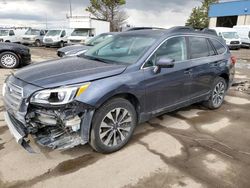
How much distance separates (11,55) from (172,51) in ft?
26.0

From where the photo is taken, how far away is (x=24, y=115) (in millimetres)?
2877

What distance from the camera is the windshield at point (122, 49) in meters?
3.63

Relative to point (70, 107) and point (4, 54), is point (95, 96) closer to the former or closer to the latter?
point (70, 107)

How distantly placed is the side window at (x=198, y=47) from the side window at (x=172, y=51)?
0.72 ft

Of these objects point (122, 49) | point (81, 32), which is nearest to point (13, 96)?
point (122, 49)

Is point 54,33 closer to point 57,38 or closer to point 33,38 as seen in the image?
point 57,38

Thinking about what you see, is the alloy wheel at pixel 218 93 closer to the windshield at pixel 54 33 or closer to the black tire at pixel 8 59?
the black tire at pixel 8 59

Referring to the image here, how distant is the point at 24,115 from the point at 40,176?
2.43 feet

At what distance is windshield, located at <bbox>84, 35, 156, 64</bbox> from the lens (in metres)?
3.63

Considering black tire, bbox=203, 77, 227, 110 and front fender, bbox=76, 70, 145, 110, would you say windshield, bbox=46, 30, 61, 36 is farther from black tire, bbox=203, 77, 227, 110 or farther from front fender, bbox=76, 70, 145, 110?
front fender, bbox=76, 70, 145, 110

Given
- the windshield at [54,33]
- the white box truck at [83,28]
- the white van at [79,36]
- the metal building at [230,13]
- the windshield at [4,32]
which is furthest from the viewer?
the metal building at [230,13]

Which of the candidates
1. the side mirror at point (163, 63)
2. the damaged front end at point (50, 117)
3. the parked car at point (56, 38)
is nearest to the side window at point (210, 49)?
the side mirror at point (163, 63)

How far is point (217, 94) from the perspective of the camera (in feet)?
17.0

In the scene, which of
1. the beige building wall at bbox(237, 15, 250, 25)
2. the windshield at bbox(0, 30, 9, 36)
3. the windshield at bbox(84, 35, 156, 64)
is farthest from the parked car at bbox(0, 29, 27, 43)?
the beige building wall at bbox(237, 15, 250, 25)
